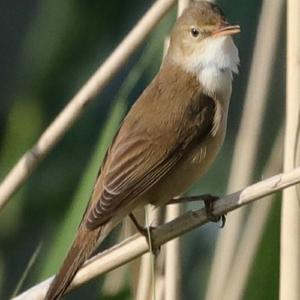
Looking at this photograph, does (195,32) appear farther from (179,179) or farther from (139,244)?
(139,244)

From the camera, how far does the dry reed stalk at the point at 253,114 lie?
2.72 m

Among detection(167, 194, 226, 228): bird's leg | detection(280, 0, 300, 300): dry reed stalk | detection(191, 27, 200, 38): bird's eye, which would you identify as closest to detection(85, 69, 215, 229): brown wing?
detection(167, 194, 226, 228): bird's leg

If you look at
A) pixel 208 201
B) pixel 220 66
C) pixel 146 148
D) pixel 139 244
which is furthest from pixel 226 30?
pixel 139 244

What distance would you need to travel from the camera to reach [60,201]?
2.87 meters

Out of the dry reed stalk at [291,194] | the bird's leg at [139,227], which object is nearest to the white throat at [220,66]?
the dry reed stalk at [291,194]

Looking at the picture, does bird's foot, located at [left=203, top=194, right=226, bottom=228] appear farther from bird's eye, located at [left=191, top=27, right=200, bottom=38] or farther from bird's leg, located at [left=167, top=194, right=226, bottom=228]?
bird's eye, located at [left=191, top=27, right=200, bottom=38]

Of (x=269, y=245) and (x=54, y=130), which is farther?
(x=54, y=130)

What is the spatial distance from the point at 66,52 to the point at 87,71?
1.26ft

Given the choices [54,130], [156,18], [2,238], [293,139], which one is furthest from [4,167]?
[293,139]

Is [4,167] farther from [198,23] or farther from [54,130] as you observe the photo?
[198,23]

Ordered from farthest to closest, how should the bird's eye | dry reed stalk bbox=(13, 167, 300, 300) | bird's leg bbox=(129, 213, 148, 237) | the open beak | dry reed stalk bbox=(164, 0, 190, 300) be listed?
the bird's eye
the open beak
dry reed stalk bbox=(164, 0, 190, 300)
bird's leg bbox=(129, 213, 148, 237)
dry reed stalk bbox=(13, 167, 300, 300)

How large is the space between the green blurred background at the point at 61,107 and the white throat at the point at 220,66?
0.16 meters

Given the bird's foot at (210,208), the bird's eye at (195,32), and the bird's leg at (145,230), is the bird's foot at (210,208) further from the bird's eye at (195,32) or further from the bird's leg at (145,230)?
the bird's eye at (195,32)

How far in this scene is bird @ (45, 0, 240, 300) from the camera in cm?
243
